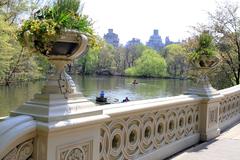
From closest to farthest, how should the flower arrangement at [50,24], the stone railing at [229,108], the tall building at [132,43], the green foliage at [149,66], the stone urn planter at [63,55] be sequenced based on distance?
1. the flower arrangement at [50,24]
2. the stone urn planter at [63,55]
3. the stone railing at [229,108]
4. the green foliage at [149,66]
5. the tall building at [132,43]

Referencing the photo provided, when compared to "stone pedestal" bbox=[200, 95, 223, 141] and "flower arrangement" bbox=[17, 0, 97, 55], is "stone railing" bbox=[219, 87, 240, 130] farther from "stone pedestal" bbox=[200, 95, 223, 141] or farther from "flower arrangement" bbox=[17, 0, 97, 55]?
"flower arrangement" bbox=[17, 0, 97, 55]

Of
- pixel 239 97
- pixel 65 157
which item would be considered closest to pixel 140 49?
pixel 239 97

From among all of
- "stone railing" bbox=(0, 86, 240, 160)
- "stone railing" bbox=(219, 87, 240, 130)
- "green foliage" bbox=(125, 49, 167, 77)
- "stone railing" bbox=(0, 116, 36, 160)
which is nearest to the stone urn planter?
"stone railing" bbox=(0, 86, 240, 160)

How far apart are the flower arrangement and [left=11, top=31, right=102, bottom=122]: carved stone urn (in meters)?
0.07

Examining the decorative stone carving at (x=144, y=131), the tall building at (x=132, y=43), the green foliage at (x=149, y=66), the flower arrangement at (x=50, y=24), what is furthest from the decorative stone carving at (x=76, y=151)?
the tall building at (x=132, y=43)

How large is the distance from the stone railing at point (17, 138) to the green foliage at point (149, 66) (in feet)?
317

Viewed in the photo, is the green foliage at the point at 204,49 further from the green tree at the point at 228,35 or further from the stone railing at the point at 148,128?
the green tree at the point at 228,35

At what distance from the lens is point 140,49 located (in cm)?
11338

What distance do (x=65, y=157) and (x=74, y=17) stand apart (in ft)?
4.19

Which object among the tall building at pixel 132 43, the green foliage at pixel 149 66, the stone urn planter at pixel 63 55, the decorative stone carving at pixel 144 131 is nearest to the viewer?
the stone urn planter at pixel 63 55

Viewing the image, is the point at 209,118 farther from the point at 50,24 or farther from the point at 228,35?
the point at 228,35

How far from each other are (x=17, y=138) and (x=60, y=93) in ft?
2.22

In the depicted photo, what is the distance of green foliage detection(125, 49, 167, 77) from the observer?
10025cm

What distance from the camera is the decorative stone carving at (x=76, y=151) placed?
3340mm
